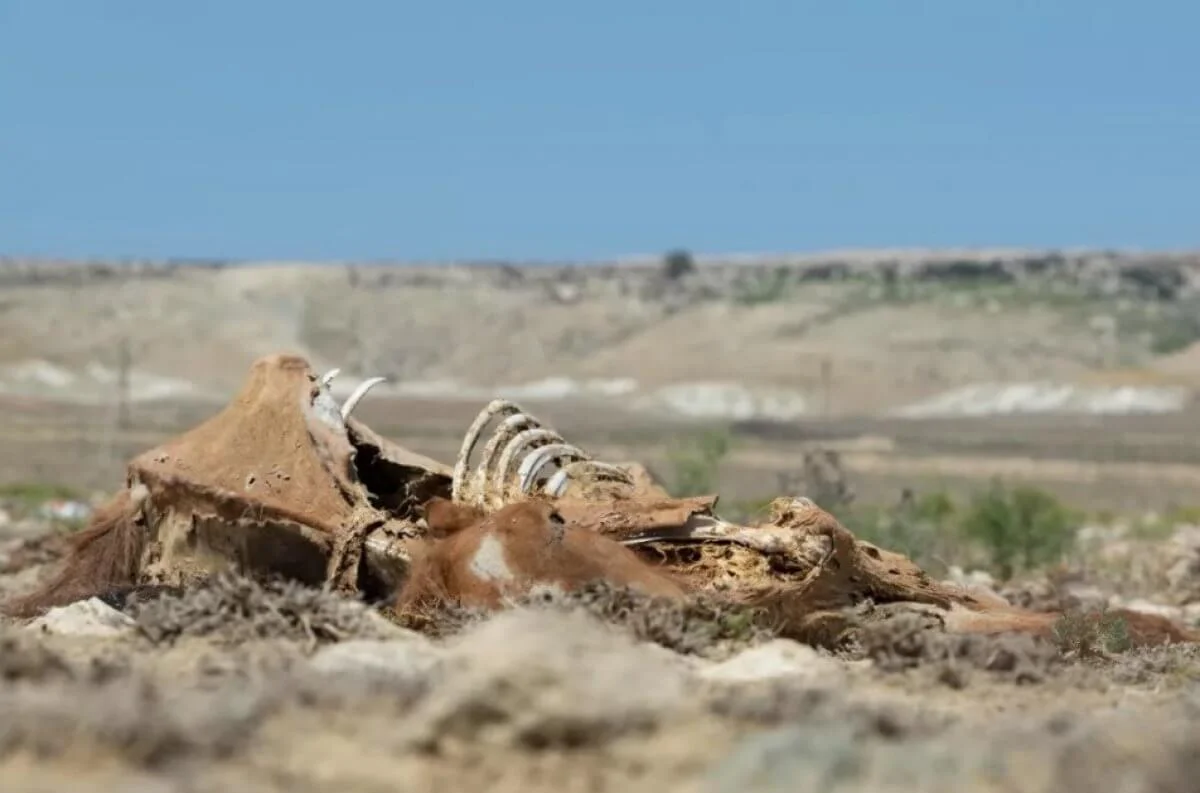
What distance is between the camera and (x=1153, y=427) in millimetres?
72625

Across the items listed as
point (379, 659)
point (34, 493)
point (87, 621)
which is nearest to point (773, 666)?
point (379, 659)

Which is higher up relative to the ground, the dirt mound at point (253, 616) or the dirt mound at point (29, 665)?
the dirt mound at point (29, 665)

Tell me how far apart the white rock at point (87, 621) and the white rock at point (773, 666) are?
2195mm

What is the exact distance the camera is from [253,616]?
760cm

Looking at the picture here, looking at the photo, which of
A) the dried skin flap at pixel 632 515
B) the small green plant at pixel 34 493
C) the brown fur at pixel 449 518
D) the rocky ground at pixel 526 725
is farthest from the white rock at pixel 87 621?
the small green plant at pixel 34 493

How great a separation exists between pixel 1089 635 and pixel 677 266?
124730 millimetres

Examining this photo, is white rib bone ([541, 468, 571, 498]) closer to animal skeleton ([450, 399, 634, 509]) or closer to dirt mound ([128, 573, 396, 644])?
animal skeleton ([450, 399, 634, 509])

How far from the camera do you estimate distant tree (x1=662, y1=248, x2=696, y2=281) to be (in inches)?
5177

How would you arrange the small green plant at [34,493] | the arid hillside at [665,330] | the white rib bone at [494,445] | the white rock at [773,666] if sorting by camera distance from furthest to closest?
the arid hillside at [665,330] < the small green plant at [34,493] < the white rib bone at [494,445] < the white rock at [773,666]

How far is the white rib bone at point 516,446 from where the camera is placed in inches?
397

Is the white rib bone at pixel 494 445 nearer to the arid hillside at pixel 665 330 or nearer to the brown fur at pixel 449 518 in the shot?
the brown fur at pixel 449 518

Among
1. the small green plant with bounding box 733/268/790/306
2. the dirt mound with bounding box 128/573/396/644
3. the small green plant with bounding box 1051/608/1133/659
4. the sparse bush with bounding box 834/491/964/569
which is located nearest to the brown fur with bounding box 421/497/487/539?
the dirt mound with bounding box 128/573/396/644

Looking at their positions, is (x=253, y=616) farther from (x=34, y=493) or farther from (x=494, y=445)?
(x=34, y=493)

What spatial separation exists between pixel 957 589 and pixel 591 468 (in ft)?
6.26
